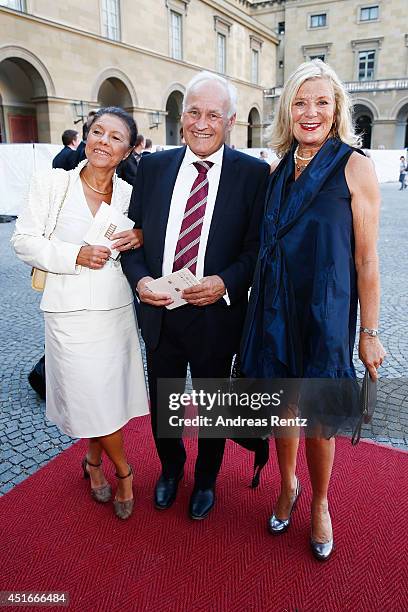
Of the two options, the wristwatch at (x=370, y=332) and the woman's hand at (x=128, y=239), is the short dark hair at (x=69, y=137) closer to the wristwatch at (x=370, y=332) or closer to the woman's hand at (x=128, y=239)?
the woman's hand at (x=128, y=239)

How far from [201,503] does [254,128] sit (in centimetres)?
3616

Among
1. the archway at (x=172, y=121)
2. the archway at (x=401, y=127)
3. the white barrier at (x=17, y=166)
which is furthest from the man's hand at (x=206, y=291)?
the archway at (x=401, y=127)

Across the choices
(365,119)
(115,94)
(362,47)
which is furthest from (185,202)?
(365,119)

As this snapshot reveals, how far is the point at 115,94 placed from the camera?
22.8 metres

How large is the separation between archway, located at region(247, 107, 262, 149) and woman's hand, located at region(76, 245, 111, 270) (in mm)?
34284

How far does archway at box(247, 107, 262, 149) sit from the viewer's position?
3449cm

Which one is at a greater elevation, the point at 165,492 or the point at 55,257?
the point at 55,257

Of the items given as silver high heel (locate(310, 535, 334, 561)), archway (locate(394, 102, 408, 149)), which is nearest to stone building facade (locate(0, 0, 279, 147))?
archway (locate(394, 102, 408, 149))

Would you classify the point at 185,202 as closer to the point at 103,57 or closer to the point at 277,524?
the point at 277,524

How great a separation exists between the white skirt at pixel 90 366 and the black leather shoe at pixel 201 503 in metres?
0.63

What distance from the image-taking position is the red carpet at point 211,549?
212 centimetres

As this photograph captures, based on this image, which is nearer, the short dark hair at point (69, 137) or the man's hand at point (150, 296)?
the man's hand at point (150, 296)

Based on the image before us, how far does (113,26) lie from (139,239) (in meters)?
22.1

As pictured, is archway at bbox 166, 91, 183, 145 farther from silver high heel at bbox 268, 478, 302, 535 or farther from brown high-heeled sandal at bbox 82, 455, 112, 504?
silver high heel at bbox 268, 478, 302, 535
